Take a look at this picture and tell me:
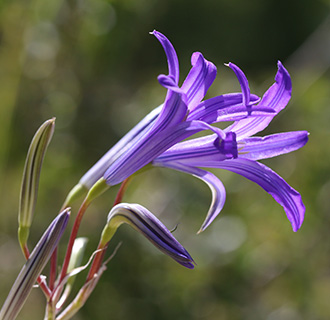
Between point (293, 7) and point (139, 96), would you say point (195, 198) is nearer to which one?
point (139, 96)

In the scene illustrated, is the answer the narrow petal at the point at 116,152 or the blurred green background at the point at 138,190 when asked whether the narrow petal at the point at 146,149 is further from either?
the blurred green background at the point at 138,190

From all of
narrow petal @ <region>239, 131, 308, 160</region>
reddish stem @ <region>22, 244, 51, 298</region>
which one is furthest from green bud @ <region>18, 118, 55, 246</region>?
narrow petal @ <region>239, 131, 308, 160</region>

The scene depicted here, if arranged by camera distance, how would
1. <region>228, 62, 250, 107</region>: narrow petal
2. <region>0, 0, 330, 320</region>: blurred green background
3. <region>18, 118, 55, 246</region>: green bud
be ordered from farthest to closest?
<region>0, 0, 330, 320</region>: blurred green background
<region>18, 118, 55, 246</region>: green bud
<region>228, 62, 250, 107</region>: narrow petal

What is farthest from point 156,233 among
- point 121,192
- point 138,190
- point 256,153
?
point 138,190

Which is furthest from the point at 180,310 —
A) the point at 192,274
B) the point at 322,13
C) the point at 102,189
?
the point at 322,13

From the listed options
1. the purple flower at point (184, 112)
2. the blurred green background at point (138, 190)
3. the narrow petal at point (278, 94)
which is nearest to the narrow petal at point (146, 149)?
the purple flower at point (184, 112)

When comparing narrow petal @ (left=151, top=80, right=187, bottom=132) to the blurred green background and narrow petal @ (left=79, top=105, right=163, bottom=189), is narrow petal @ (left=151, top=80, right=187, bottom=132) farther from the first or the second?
the blurred green background

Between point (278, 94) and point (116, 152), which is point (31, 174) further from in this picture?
point (278, 94)
